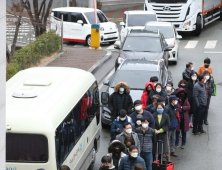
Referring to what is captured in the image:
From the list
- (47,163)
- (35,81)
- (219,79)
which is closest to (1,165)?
(47,163)

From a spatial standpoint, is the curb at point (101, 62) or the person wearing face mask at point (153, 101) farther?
the curb at point (101, 62)

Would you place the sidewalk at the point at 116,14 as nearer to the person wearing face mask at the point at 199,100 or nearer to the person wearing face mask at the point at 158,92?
the person wearing face mask at the point at 199,100

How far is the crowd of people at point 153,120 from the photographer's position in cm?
1080

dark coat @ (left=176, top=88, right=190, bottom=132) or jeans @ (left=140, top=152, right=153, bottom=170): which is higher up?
Answer: dark coat @ (left=176, top=88, right=190, bottom=132)

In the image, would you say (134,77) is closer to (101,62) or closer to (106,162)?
(106,162)

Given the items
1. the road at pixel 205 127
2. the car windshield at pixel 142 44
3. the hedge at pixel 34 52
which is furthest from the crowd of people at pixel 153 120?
the hedge at pixel 34 52

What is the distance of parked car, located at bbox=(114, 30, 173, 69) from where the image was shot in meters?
21.3

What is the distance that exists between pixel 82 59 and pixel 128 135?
43.9 ft

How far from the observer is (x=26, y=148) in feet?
32.0

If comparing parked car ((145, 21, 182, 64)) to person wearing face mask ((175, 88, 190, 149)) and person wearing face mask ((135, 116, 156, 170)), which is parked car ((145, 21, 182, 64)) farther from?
person wearing face mask ((135, 116, 156, 170))

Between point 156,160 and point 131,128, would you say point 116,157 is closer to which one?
point 131,128

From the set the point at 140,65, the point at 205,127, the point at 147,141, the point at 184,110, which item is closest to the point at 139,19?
the point at 140,65

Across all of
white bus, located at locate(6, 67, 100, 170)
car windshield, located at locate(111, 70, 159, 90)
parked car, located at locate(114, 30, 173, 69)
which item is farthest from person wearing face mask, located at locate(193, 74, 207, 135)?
parked car, located at locate(114, 30, 173, 69)

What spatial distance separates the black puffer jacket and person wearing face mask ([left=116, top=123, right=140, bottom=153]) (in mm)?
Answer: 354
